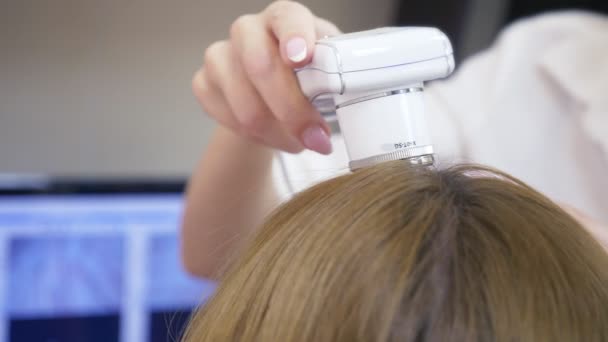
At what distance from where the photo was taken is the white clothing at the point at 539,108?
72cm

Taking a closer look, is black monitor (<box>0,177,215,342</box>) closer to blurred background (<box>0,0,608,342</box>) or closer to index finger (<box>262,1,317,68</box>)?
blurred background (<box>0,0,608,342</box>)

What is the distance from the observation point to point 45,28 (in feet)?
2.79

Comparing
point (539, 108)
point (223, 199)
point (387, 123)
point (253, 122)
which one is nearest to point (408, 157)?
point (387, 123)

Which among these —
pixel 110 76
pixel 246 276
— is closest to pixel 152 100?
pixel 110 76

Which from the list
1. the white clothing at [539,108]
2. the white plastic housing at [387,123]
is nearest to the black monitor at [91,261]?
the white clothing at [539,108]

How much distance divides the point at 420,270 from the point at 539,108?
1.73ft

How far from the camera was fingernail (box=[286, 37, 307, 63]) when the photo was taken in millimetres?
365

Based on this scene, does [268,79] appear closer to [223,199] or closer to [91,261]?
[223,199]

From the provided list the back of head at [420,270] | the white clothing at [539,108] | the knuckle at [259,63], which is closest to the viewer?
the back of head at [420,270]

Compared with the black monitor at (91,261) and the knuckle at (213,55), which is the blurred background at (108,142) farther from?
the knuckle at (213,55)

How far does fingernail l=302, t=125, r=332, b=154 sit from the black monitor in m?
0.38

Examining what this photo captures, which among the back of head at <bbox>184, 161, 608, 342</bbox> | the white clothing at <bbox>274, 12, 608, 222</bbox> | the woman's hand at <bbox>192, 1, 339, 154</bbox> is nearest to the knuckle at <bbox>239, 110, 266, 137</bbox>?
the woman's hand at <bbox>192, 1, 339, 154</bbox>

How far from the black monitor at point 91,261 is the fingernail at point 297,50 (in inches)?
17.8

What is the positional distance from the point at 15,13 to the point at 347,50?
64 centimetres
